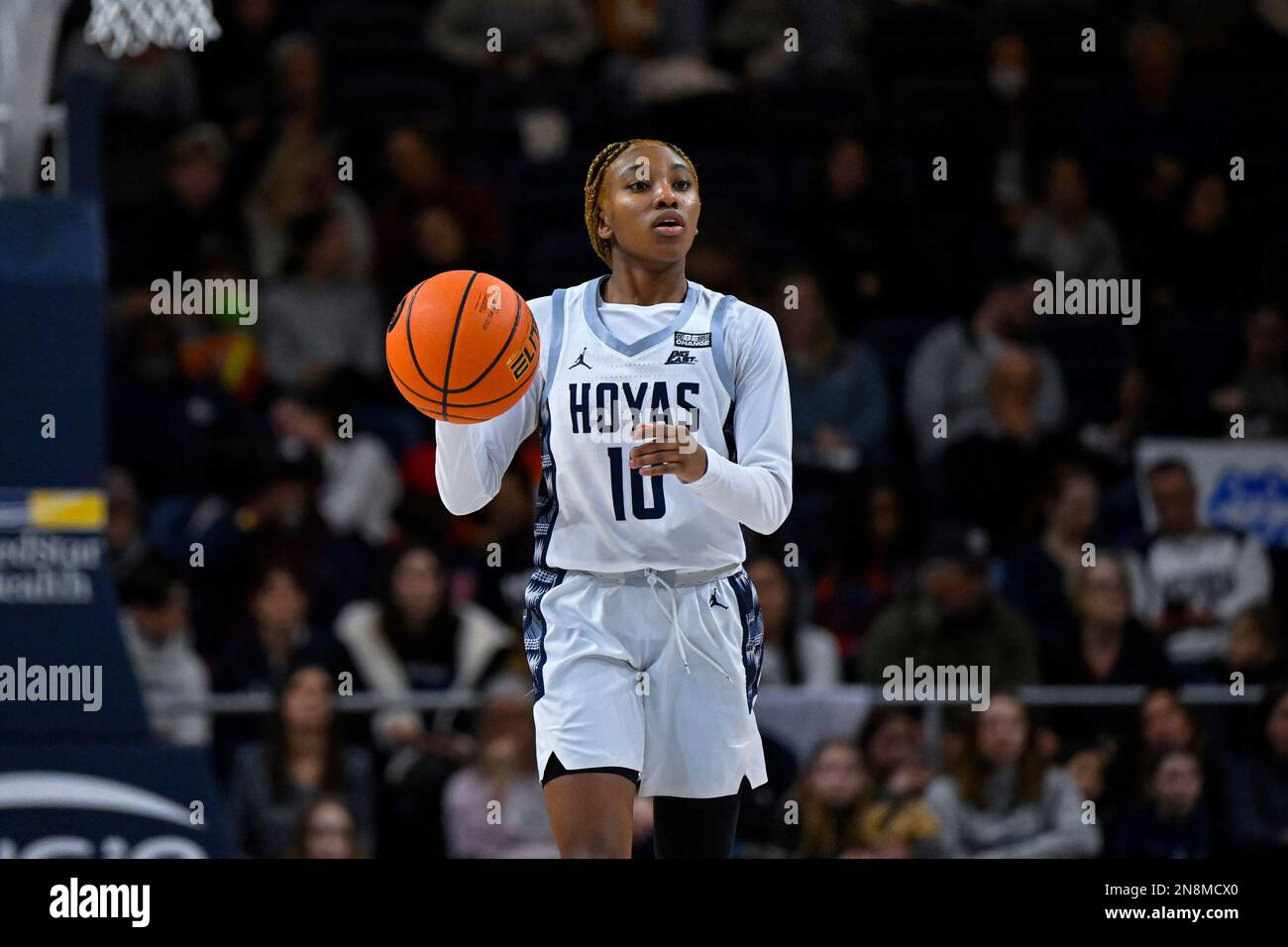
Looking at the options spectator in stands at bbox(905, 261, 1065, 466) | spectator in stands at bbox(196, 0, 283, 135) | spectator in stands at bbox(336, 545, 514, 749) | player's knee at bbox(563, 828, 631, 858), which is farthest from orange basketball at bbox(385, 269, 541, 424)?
spectator in stands at bbox(196, 0, 283, 135)

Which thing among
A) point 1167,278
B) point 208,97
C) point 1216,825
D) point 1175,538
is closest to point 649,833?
point 1216,825

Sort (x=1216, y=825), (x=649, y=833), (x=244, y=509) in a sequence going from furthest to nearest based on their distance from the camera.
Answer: (x=244, y=509), (x=1216, y=825), (x=649, y=833)

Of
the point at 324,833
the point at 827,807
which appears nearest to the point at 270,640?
the point at 324,833

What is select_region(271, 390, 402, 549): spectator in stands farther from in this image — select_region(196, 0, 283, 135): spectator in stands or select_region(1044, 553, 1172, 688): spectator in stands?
select_region(1044, 553, 1172, 688): spectator in stands

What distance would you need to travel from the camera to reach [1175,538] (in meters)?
9.47

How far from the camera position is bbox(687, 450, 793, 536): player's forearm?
4.82 m

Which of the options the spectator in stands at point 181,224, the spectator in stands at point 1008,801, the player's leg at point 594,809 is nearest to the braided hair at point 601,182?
the player's leg at point 594,809

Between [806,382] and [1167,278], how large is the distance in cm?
222

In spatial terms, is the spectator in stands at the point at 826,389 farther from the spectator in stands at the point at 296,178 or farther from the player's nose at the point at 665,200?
the player's nose at the point at 665,200

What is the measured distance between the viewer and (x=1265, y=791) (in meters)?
8.49

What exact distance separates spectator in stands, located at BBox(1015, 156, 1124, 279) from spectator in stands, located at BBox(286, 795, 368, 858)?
447 centimetres

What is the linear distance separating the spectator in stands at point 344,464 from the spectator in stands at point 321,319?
1.19 ft

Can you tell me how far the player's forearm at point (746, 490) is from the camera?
4.82 meters
